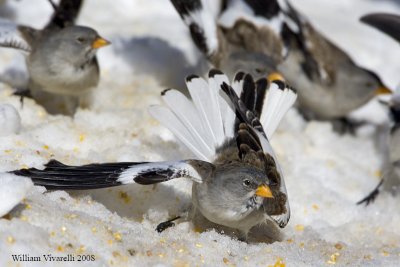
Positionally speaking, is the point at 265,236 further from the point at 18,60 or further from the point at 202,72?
the point at 18,60

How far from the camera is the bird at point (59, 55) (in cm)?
404

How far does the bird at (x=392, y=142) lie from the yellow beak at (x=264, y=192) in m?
1.16

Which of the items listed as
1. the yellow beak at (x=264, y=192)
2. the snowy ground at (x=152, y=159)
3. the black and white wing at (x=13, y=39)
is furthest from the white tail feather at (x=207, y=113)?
the black and white wing at (x=13, y=39)

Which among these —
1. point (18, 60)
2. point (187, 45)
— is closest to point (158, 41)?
point (187, 45)

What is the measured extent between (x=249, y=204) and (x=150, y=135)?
3.85ft

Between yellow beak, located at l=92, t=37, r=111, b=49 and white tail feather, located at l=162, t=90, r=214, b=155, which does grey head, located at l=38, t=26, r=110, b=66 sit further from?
white tail feather, located at l=162, t=90, r=214, b=155

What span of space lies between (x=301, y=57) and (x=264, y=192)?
209 cm

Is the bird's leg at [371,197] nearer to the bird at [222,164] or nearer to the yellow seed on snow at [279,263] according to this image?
the bird at [222,164]

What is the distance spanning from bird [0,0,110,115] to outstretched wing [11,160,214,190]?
105cm

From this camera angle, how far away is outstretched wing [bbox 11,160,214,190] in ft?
9.82

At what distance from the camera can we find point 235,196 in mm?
3014

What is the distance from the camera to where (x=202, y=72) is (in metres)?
4.85

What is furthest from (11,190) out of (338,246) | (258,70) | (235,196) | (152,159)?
(258,70)

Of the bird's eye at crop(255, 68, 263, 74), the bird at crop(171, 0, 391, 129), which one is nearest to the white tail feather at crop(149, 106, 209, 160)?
the bird's eye at crop(255, 68, 263, 74)
